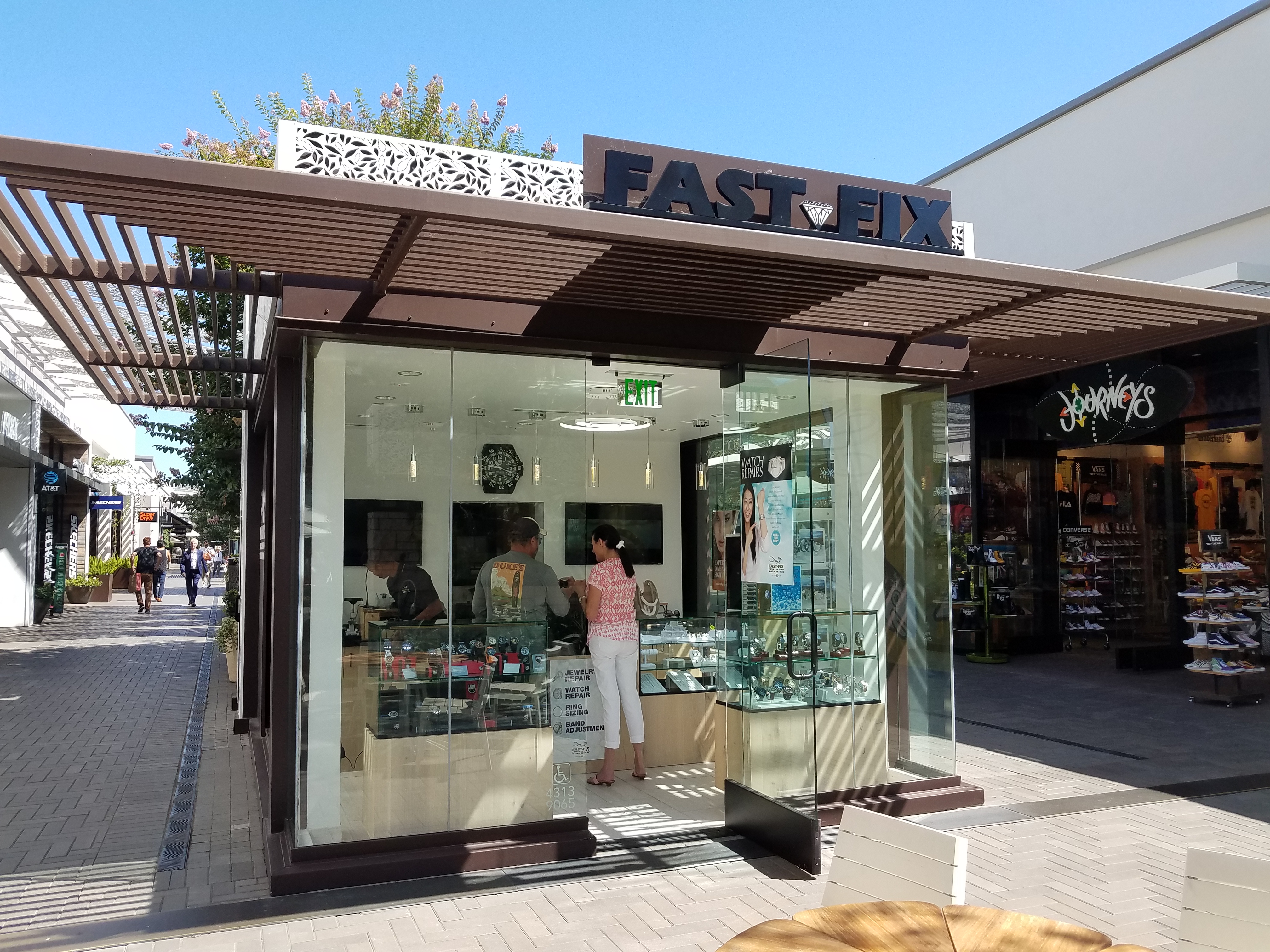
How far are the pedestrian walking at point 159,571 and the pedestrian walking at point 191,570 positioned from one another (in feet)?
1.86

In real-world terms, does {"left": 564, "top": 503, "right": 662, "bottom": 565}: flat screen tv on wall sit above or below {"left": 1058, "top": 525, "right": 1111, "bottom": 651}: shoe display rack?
above

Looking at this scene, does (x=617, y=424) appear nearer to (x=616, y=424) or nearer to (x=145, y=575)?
(x=616, y=424)

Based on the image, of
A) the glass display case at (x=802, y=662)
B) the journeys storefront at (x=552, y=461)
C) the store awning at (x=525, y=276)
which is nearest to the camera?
the store awning at (x=525, y=276)

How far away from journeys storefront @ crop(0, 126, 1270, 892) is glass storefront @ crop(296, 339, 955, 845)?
2 centimetres

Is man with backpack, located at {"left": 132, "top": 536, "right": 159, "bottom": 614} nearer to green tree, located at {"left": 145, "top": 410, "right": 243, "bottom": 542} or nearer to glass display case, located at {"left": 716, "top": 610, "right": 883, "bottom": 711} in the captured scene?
green tree, located at {"left": 145, "top": 410, "right": 243, "bottom": 542}

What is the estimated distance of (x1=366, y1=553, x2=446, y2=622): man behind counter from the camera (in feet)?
16.5

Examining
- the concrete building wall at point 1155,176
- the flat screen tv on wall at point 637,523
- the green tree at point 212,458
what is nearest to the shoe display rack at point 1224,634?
the concrete building wall at point 1155,176

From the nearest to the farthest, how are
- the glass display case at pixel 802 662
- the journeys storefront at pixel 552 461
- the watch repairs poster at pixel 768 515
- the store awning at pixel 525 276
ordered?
the store awning at pixel 525 276 → the journeys storefront at pixel 552 461 → the watch repairs poster at pixel 768 515 → the glass display case at pixel 802 662

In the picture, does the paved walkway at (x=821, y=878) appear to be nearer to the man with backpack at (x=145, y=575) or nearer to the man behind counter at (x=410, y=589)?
the man behind counter at (x=410, y=589)

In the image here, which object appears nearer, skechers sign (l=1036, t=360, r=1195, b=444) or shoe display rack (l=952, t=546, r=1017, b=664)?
skechers sign (l=1036, t=360, r=1195, b=444)

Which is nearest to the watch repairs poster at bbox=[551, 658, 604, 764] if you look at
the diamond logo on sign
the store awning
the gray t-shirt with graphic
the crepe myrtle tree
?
the gray t-shirt with graphic

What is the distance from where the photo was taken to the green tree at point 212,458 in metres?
12.5

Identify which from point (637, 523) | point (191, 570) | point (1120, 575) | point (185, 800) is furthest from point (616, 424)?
point (191, 570)

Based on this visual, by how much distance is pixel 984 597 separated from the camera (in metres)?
13.1
